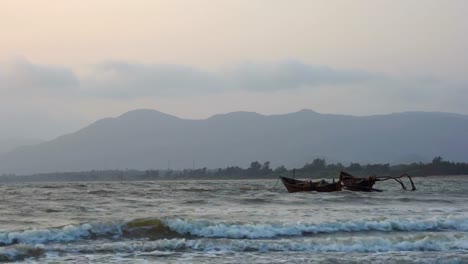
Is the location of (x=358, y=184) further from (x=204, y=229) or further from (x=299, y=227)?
(x=204, y=229)

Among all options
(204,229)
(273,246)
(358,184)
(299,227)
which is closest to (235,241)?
(273,246)

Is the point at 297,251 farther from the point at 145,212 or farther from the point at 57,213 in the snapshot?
the point at 57,213

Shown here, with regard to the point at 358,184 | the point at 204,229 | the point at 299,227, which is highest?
the point at 358,184

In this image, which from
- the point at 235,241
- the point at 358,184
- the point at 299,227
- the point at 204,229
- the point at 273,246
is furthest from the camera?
the point at 358,184

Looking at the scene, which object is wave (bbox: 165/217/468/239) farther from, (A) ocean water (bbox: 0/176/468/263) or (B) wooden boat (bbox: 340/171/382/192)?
(B) wooden boat (bbox: 340/171/382/192)

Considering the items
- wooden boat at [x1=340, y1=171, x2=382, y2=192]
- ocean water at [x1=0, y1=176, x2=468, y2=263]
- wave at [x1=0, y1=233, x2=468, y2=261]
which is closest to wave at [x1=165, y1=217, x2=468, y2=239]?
ocean water at [x1=0, y1=176, x2=468, y2=263]

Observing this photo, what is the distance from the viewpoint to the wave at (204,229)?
2160 cm

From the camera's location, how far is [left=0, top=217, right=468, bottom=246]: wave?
2160cm

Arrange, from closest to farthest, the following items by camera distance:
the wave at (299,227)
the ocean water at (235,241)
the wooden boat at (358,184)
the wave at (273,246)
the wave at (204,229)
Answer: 1. the ocean water at (235,241)
2. the wave at (273,246)
3. the wave at (204,229)
4. the wave at (299,227)
5. the wooden boat at (358,184)

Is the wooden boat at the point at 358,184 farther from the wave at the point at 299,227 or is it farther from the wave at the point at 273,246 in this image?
the wave at the point at 273,246

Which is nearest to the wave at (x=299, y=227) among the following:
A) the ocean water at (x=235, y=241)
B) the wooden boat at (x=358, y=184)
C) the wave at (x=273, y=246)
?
the ocean water at (x=235, y=241)

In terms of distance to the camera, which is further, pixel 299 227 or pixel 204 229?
pixel 299 227

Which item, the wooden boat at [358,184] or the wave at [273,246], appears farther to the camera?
the wooden boat at [358,184]

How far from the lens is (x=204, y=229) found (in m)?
23.4
